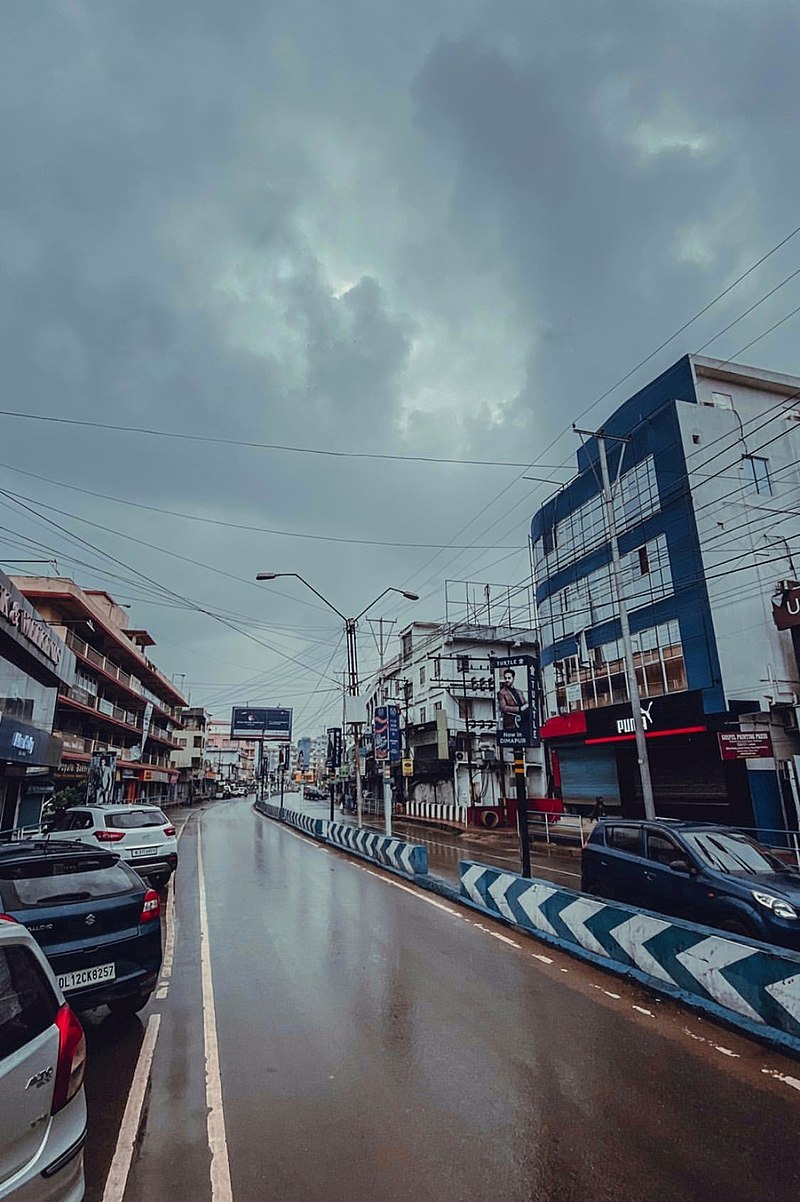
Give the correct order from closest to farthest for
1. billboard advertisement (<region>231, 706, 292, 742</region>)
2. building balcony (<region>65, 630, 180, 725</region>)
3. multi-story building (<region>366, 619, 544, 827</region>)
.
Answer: building balcony (<region>65, 630, 180, 725</region>), multi-story building (<region>366, 619, 544, 827</region>), billboard advertisement (<region>231, 706, 292, 742</region>)

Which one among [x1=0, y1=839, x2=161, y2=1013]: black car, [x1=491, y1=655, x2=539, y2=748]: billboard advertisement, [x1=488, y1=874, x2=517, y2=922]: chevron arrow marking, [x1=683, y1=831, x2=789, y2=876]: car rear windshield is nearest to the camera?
[x1=0, y1=839, x2=161, y2=1013]: black car

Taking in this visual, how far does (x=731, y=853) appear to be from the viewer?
810 cm

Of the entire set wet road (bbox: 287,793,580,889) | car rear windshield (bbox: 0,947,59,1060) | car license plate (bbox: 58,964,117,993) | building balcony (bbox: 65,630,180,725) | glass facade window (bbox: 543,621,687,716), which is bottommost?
wet road (bbox: 287,793,580,889)

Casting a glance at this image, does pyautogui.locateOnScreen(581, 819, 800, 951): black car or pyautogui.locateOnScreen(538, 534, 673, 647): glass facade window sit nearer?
pyautogui.locateOnScreen(581, 819, 800, 951): black car

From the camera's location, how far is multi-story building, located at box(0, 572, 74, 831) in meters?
17.3

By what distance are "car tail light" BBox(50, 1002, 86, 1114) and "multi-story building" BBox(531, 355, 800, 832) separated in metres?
19.2

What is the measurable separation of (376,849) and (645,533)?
53.8 ft

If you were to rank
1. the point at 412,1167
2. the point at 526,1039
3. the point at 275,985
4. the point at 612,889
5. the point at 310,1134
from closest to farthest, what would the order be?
the point at 412,1167 < the point at 310,1134 < the point at 526,1039 < the point at 275,985 < the point at 612,889

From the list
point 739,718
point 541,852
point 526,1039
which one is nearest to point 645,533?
point 739,718

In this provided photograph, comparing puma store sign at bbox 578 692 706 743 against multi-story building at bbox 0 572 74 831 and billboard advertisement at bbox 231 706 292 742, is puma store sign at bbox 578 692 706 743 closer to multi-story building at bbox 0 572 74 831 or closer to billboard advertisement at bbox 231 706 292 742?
multi-story building at bbox 0 572 74 831

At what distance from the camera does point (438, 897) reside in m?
11.9

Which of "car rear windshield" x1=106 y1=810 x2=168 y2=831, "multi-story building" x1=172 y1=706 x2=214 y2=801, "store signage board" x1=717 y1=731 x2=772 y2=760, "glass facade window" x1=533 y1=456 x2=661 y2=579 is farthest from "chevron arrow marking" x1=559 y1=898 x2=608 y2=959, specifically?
"multi-story building" x1=172 y1=706 x2=214 y2=801

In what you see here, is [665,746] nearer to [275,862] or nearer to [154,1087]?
[275,862]

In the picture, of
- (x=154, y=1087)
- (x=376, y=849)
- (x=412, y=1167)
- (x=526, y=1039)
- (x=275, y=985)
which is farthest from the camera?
(x=376, y=849)
